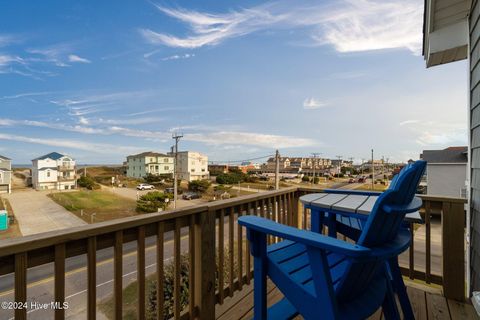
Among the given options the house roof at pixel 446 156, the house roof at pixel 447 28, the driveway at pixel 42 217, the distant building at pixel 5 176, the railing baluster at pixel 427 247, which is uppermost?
the house roof at pixel 447 28

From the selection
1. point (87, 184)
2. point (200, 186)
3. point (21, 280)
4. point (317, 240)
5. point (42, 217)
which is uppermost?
point (317, 240)

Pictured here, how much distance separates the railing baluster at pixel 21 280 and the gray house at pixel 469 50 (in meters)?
2.51

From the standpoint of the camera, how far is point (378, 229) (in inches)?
31.9

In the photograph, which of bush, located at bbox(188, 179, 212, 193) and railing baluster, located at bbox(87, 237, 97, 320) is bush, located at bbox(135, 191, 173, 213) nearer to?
bush, located at bbox(188, 179, 212, 193)

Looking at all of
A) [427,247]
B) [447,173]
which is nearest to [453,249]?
[427,247]

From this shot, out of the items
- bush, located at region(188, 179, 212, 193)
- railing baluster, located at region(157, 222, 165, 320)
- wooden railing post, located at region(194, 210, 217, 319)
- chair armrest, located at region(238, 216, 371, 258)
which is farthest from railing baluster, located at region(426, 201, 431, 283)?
bush, located at region(188, 179, 212, 193)

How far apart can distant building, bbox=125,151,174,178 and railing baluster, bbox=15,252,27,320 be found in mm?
44138

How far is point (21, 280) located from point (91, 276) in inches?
9.1

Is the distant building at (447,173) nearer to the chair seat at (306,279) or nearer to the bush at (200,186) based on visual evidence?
the chair seat at (306,279)

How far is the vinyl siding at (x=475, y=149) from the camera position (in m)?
1.69

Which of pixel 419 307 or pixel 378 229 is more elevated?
pixel 378 229

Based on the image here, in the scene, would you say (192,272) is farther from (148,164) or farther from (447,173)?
(148,164)

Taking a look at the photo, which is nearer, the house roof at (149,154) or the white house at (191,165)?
the white house at (191,165)

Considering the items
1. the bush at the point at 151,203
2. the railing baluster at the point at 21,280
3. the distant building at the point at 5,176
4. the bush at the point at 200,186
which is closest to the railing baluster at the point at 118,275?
the railing baluster at the point at 21,280
